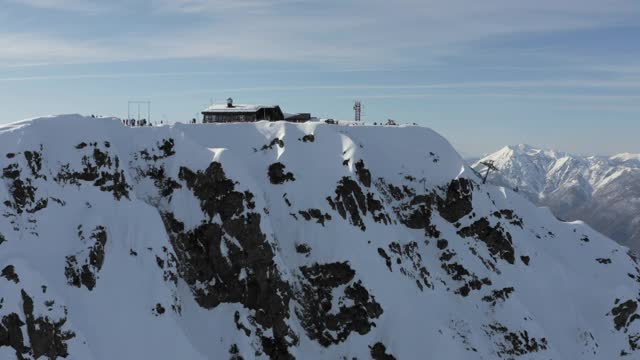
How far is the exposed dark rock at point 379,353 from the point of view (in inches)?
2419

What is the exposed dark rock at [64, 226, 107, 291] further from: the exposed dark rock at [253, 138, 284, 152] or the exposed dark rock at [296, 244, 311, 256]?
the exposed dark rock at [253, 138, 284, 152]

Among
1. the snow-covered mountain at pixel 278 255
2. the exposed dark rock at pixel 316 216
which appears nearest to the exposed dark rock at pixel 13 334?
the snow-covered mountain at pixel 278 255

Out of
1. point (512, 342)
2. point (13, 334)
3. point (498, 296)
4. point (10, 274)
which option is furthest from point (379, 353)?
point (10, 274)

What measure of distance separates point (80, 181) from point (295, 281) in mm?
25772

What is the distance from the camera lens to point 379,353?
6175cm

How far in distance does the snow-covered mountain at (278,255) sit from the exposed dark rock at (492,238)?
0.79 ft

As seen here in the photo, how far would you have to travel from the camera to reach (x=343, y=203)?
7169 cm

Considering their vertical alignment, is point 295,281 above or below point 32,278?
below

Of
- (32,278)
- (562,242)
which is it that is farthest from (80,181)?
(562,242)

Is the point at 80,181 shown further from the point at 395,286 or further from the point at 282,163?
the point at 395,286

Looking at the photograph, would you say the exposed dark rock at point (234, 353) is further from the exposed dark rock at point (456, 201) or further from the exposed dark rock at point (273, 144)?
the exposed dark rock at point (456, 201)

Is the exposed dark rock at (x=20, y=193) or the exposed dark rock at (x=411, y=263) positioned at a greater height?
the exposed dark rock at (x=20, y=193)

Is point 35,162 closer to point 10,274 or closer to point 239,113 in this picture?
point 10,274

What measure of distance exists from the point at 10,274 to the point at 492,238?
6357 cm
